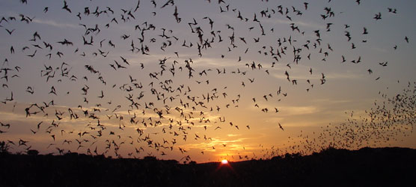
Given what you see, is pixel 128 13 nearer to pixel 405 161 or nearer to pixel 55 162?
pixel 55 162

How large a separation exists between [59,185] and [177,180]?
5347 millimetres

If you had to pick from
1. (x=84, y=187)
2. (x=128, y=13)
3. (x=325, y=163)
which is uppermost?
(x=128, y=13)

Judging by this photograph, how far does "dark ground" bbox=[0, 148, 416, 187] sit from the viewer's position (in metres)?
18.6

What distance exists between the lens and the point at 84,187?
57.8ft

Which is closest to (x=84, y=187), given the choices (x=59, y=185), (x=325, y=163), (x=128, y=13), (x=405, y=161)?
(x=59, y=185)

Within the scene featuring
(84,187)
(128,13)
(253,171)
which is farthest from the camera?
(128,13)

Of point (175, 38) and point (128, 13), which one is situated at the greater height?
point (128, 13)

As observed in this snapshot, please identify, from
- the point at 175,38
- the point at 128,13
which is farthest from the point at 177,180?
the point at 128,13

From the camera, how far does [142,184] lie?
18.4 meters

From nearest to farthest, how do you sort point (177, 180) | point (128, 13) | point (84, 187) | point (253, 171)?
1. point (84, 187)
2. point (177, 180)
3. point (253, 171)
4. point (128, 13)

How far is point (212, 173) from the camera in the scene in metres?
20.9

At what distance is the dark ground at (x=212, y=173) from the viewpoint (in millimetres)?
18562

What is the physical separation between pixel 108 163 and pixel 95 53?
609 cm

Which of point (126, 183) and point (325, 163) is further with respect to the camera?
point (325, 163)
